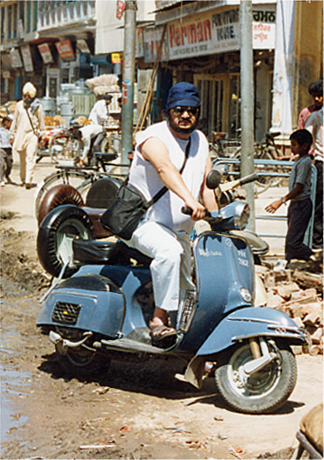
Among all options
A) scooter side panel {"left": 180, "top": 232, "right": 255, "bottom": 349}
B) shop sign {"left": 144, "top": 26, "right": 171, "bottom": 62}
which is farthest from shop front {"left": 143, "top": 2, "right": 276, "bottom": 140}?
scooter side panel {"left": 180, "top": 232, "right": 255, "bottom": 349}

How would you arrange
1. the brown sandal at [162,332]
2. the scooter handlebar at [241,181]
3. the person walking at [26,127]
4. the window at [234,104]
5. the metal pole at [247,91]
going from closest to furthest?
1. the brown sandal at [162,332]
2. the scooter handlebar at [241,181]
3. the metal pole at [247,91]
4. the person walking at [26,127]
5. the window at [234,104]

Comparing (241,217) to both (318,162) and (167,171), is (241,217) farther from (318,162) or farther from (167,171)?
(318,162)

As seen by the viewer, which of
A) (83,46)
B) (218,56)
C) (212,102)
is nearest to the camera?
(218,56)

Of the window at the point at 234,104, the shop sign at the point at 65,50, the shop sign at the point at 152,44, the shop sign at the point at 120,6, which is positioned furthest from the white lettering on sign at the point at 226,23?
the shop sign at the point at 65,50

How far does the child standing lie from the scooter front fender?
8.80 feet

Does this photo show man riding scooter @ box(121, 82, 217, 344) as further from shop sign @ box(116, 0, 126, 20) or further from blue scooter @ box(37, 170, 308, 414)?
shop sign @ box(116, 0, 126, 20)

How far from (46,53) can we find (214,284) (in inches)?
1653

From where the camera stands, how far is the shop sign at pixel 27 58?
47.2 metres

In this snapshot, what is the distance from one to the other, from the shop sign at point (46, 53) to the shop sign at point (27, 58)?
1.93 meters

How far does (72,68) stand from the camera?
41.1m

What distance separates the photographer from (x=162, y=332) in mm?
4535

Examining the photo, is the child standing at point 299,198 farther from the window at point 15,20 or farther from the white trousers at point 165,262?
the window at point 15,20

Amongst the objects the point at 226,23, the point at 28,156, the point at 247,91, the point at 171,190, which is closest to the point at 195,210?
the point at 171,190

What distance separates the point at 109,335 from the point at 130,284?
39 centimetres
